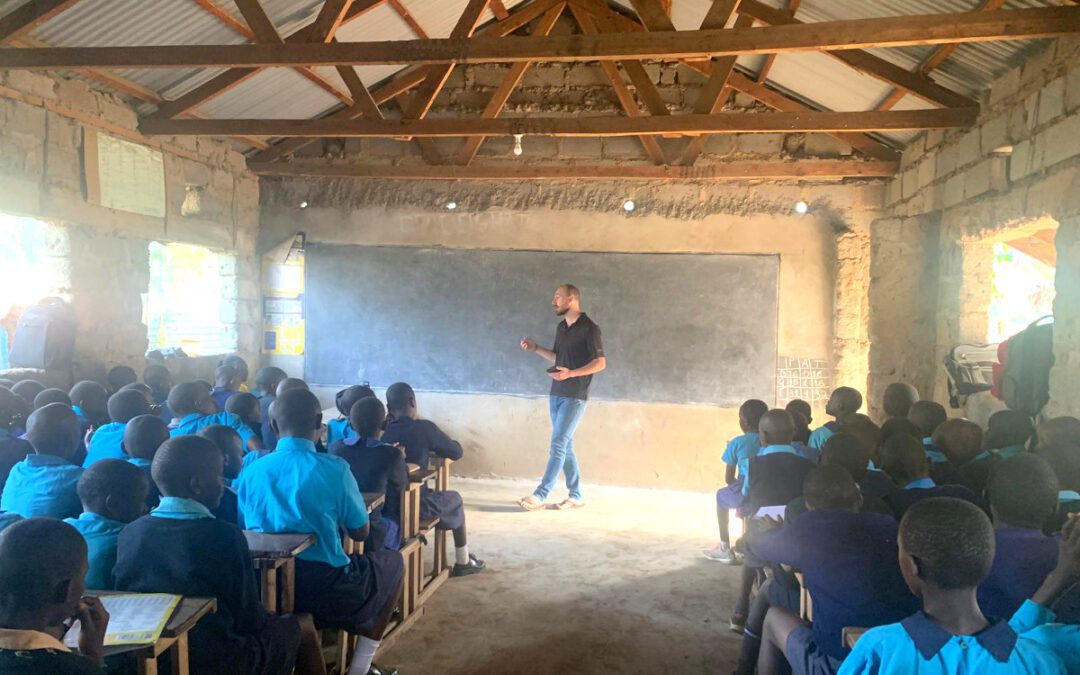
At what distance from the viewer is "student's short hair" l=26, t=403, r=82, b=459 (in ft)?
8.60

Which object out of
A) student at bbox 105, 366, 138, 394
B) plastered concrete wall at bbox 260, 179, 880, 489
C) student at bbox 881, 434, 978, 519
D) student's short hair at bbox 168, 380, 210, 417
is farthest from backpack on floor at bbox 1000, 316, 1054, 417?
student at bbox 105, 366, 138, 394

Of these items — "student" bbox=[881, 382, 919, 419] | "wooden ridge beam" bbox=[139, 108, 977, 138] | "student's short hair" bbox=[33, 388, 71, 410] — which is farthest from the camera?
"wooden ridge beam" bbox=[139, 108, 977, 138]

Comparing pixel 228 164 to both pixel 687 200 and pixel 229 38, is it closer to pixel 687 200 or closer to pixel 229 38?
pixel 229 38

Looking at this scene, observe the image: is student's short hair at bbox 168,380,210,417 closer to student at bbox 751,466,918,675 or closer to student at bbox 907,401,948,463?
student at bbox 751,466,918,675

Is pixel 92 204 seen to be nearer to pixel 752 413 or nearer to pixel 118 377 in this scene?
pixel 118 377

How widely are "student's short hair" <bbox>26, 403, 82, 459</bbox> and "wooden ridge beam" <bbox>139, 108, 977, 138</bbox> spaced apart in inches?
118

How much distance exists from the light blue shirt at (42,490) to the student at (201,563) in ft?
2.13

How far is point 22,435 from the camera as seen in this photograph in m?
3.27

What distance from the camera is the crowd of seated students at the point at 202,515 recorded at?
1472 mm

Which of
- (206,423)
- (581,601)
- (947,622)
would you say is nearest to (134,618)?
(947,622)

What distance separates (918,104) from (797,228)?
132cm

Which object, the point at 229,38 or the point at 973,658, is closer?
the point at 973,658

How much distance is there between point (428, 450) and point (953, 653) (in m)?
2.92

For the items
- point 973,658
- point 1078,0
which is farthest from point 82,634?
point 1078,0
